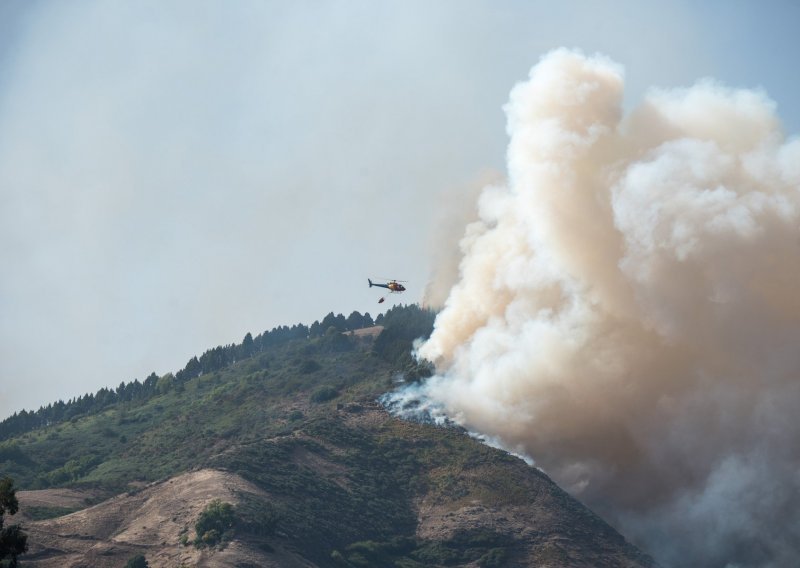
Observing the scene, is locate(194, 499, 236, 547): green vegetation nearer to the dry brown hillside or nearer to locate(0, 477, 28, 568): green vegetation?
the dry brown hillside

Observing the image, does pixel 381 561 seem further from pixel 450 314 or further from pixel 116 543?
pixel 450 314

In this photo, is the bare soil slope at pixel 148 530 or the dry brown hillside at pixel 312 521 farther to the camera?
the dry brown hillside at pixel 312 521

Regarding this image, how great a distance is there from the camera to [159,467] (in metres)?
176

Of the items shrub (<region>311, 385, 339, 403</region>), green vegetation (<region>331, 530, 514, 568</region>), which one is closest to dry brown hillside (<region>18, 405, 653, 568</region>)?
green vegetation (<region>331, 530, 514, 568</region>)

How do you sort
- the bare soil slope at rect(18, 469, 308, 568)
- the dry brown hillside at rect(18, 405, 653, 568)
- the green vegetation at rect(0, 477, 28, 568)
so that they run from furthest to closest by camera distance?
1. the dry brown hillside at rect(18, 405, 653, 568)
2. the bare soil slope at rect(18, 469, 308, 568)
3. the green vegetation at rect(0, 477, 28, 568)

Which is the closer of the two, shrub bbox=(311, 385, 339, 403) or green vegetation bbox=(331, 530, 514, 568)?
green vegetation bbox=(331, 530, 514, 568)

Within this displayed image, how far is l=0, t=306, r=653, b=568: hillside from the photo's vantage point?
131m

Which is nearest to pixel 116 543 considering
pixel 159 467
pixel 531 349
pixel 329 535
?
pixel 329 535

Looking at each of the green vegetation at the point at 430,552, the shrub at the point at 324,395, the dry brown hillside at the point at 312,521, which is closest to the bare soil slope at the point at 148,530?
the dry brown hillside at the point at 312,521

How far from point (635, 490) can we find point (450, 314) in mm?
40786

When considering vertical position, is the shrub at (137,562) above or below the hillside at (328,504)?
below

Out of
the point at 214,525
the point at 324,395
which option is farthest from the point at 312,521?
the point at 324,395

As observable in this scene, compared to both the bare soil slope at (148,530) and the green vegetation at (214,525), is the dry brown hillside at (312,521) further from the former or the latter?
the green vegetation at (214,525)

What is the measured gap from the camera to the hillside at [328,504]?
131m
